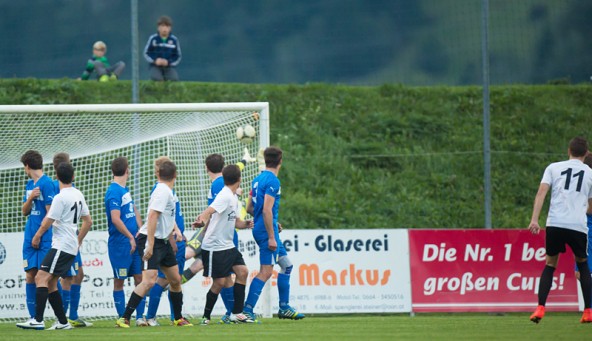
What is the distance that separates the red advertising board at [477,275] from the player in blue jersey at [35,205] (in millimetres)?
6445

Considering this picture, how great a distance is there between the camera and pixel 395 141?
2039 centimetres

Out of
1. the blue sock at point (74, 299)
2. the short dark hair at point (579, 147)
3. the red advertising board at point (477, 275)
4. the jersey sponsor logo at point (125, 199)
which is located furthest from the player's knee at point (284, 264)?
the red advertising board at point (477, 275)

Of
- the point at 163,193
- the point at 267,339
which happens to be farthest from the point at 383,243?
the point at 267,339

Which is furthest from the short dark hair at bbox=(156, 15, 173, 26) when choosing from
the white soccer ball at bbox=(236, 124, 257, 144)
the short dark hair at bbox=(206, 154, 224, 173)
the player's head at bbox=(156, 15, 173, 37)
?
the short dark hair at bbox=(206, 154, 224, 173)

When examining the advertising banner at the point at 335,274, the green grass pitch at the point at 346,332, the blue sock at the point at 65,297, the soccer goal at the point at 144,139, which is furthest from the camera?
the advertising banner at the point at 335,274

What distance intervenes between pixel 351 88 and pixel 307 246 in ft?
22.7

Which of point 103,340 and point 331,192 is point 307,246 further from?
point 103,340

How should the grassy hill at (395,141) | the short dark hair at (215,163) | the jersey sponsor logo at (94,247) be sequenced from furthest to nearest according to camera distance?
the grassy hill at (395,141), the jersey sponsor logo at (94,247), the short dark hair at (215,163)

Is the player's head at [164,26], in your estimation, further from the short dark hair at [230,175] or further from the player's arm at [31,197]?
the short dark hair at [230,175]

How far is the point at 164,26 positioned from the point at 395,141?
553cm

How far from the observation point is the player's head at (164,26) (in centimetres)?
1912

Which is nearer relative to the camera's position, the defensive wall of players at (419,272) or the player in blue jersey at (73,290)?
the player in blue jersey at (73,290)

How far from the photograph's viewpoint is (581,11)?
20.0m

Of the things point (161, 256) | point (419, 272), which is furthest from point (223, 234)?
point (419, 272)
